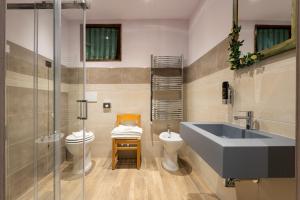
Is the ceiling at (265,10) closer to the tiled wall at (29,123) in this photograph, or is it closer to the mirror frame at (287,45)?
the mirror frame at (287,45)

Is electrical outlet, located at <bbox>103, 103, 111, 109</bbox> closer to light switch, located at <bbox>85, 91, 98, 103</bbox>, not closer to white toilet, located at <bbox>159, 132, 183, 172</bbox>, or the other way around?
light switch, located at <bbox>85, 91, 98, 103</bbox>

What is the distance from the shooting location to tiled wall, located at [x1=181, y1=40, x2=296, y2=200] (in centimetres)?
112

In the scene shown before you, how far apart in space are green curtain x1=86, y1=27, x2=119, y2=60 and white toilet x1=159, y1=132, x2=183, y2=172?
5.86ft

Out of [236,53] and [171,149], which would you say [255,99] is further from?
[171,149]

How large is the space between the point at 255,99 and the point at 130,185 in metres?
1.80

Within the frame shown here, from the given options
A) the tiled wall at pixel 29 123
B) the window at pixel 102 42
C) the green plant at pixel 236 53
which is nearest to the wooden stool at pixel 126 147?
the tiled wall at pixel 29 123

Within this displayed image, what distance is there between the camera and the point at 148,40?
350 centimetres

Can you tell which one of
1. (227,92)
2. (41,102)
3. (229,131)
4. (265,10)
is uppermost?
(265,10)

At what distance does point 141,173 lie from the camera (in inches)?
110

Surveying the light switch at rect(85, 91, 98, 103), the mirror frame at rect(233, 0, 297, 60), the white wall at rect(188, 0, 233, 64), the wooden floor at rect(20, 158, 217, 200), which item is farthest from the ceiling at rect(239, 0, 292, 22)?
the light switch at rect(85, 91, 98, 103)

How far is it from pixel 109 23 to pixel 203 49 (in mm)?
1847

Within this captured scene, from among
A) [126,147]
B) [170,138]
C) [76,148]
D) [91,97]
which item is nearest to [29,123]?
[76,148]

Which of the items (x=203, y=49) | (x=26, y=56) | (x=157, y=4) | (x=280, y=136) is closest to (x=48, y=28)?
(x=26, y=56)
